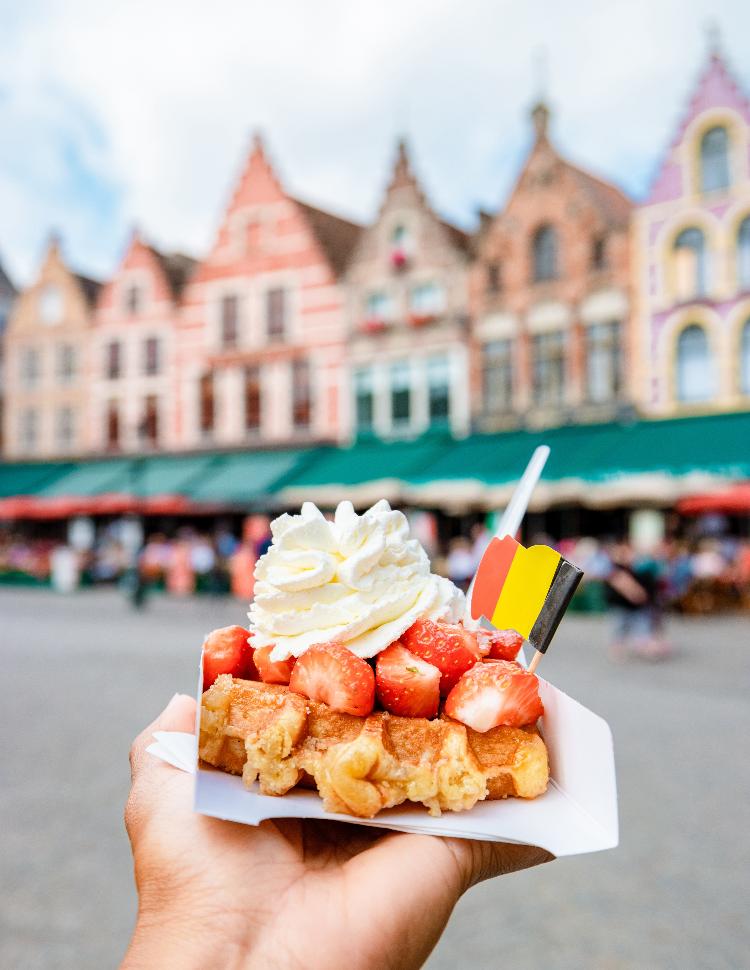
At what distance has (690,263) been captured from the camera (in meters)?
21.2

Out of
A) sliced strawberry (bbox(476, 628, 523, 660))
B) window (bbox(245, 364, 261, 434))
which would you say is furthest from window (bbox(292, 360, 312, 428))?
sliced strawberry (bbox(476, 628, 523, 660))

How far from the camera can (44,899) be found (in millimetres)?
4914

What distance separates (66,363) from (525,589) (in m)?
32.2

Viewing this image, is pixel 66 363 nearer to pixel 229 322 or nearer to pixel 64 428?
pixel 64 428

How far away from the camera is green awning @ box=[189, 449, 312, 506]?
2416 cm

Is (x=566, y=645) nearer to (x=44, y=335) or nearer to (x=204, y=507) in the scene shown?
(x=204, y=507)

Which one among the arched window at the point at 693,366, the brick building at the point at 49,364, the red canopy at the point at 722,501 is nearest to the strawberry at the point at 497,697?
the red canopy at the point at 722,501

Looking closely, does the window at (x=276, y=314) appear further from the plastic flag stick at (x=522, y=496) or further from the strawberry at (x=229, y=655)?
the plastic flag stick at (x=522, y=496)

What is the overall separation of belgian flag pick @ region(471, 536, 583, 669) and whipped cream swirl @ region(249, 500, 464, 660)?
15 centimetres

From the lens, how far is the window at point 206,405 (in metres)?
28.5

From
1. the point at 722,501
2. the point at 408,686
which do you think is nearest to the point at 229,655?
the point at 408,686

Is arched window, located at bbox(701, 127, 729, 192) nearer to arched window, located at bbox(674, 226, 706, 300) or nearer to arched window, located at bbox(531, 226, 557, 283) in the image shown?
arched window, located at bbox(674, 226, 706, 300)

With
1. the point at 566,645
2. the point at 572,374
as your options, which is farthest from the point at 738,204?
the point at 566,645

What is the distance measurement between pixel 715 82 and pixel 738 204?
121 inches
